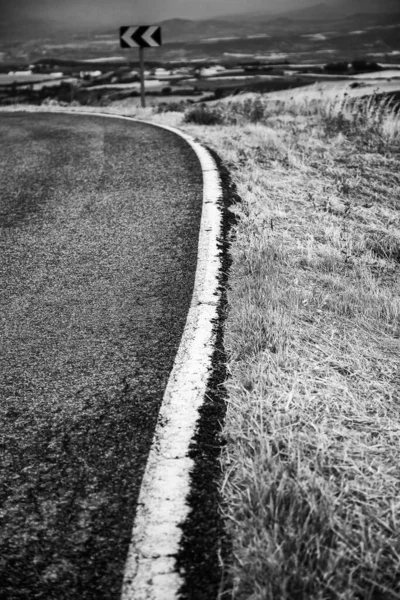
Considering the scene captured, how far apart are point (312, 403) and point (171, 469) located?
27.1 inches

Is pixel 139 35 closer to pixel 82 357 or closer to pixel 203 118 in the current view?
pixel 203 118

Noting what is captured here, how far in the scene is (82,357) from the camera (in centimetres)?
284

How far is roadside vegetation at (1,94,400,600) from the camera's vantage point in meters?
1.58

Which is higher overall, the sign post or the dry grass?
the sign post

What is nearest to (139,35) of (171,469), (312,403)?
(312,403)

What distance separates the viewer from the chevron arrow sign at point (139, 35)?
15.1 m

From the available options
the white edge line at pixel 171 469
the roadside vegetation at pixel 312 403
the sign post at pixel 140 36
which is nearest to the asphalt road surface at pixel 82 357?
the white edge line at pixel 171 469

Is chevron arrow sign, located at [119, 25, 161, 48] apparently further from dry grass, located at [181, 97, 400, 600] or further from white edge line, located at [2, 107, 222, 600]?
white edge line, located at [2, 107, 222, 600]

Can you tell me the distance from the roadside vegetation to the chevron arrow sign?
36.5 ft

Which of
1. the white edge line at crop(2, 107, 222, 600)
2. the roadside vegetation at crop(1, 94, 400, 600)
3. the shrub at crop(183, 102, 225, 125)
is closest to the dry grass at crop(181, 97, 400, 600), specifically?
the roadside vegetation at crop(1, 94, 400, 600)

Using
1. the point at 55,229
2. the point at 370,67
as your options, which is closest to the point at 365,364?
the point at 55,229

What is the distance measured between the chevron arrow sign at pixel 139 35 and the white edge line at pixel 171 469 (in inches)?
534

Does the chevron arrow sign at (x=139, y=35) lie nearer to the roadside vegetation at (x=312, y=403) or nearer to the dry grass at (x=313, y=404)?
the roadside vegetation at (x=312, y=403)

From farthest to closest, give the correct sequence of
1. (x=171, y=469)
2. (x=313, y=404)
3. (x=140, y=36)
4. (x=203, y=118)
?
(x=140, y=36)
(x=203, y=118)
(x=313, y=404)
(x=171, y=469)
